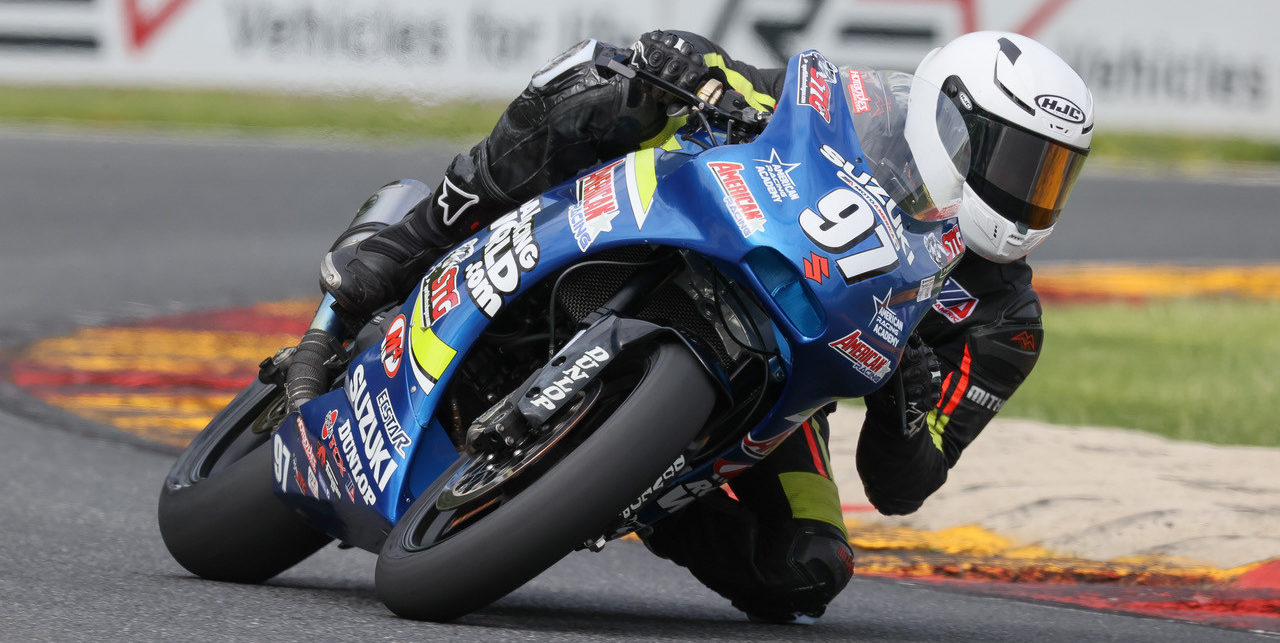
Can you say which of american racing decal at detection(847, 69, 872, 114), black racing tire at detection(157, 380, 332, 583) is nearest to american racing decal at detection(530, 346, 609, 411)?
american racing decal at detection(847, 69, 872, 114)

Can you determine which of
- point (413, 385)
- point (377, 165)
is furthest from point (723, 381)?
point (377, 165)

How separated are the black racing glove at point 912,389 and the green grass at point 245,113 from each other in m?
11.7

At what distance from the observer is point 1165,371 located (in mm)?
9172

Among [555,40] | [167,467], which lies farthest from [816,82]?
[555,40]

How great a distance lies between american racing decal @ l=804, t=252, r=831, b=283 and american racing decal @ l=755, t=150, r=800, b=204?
0.43 feet

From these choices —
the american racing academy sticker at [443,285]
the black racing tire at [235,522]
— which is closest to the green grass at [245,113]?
the black racing tire at [235,522]

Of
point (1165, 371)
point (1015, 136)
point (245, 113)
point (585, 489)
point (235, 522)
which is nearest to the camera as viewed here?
point (585, 489)

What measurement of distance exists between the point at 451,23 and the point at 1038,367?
8.27 meters

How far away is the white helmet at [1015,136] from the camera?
4.01 m

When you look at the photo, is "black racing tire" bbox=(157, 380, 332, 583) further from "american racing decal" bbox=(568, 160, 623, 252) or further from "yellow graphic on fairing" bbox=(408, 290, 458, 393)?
"american racing decal" bbox=(568, 160, 623, 252)

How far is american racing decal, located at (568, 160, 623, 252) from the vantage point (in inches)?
136

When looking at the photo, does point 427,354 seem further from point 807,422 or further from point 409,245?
point 807,422

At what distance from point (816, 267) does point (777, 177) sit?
214mm

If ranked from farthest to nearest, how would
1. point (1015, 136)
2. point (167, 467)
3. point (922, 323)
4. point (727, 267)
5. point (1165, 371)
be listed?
point (1165, 371) → point (167, 467) → point (922, 323) → point (1015, 136) → point (727, 267)
